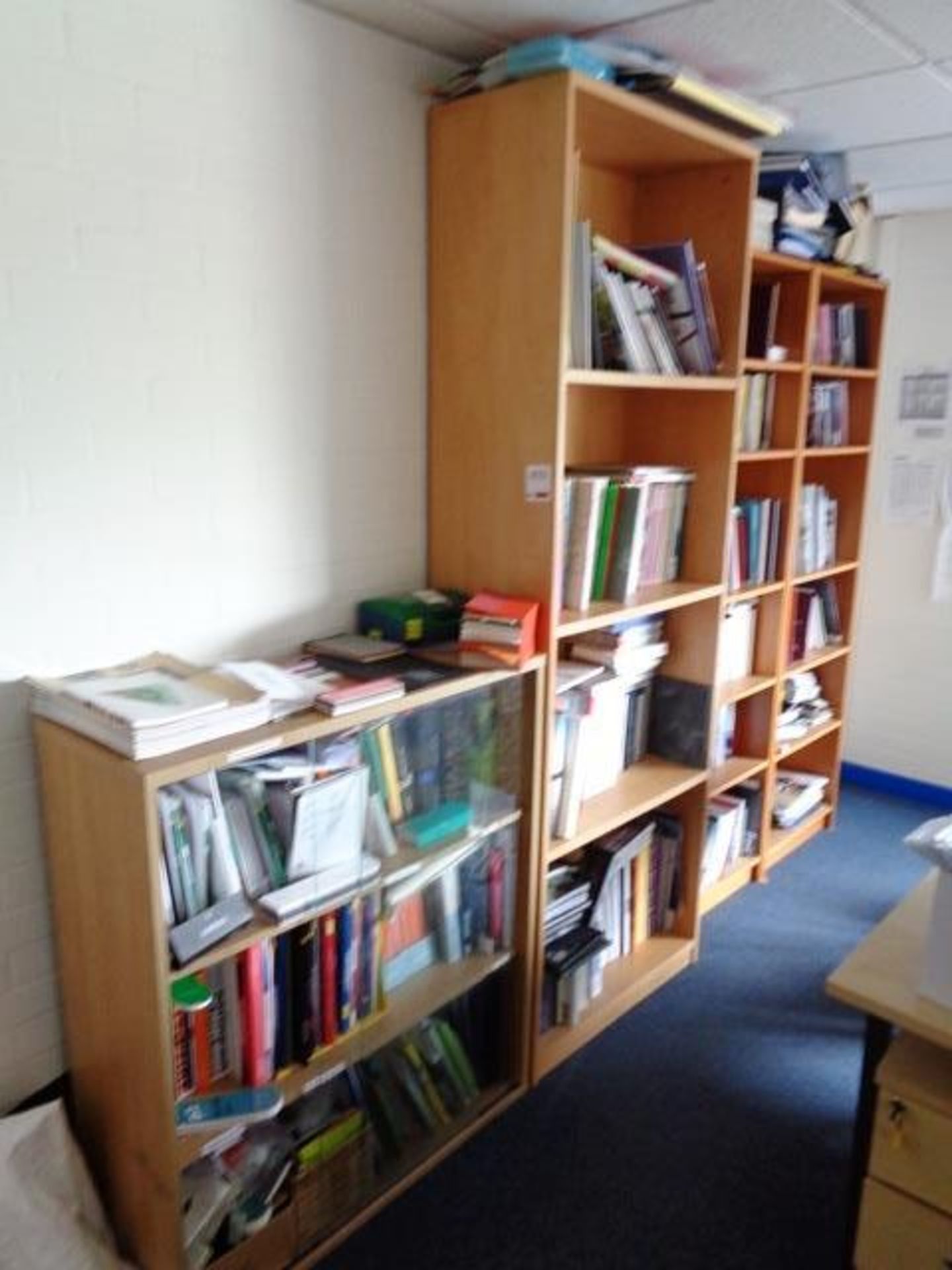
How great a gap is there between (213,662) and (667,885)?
1.52 m

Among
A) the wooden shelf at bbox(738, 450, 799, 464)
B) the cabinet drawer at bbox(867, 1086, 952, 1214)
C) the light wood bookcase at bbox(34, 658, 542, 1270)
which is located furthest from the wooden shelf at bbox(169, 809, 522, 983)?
the wooden shelf at bbox(738, 450, 799, 464)

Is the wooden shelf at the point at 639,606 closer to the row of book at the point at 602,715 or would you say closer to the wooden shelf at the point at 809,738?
the row of book at the point at 602,715

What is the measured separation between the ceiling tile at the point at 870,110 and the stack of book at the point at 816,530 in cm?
102

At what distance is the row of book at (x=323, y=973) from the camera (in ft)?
5.25

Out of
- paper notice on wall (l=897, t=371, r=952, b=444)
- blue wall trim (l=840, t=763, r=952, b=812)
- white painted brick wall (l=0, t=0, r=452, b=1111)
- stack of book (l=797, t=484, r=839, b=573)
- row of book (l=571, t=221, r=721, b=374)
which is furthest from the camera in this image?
blue wall trim (l=840, t=763, r=952, b=812)

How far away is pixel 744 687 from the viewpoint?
2998 millimetres

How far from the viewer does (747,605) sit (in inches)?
120

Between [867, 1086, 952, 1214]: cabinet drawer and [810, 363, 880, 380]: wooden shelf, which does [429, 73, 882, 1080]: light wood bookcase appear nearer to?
[810, 363, 880, 380]: wooden shelf

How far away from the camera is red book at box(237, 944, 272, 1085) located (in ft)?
5.23

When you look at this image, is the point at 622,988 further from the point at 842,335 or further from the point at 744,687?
the point at 842,335

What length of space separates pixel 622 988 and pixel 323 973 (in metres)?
1.07

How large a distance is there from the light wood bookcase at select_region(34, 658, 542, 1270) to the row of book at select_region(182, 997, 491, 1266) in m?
0.03

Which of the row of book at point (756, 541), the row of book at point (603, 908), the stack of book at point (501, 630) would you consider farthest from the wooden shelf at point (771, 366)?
the row of book at point (603, 908)

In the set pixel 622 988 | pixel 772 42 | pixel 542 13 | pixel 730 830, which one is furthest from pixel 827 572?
pixel 542 13
